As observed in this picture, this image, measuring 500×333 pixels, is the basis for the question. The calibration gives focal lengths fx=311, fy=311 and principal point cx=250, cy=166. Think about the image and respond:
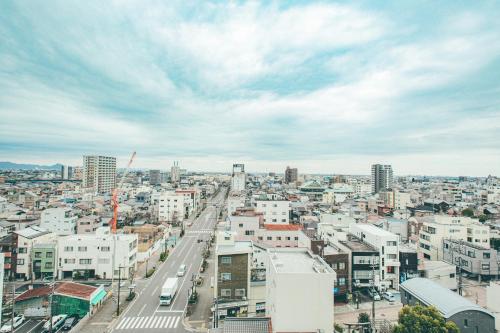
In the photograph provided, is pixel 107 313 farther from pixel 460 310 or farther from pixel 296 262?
pixel 460 310

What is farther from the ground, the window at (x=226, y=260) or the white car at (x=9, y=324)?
the window at (x=226, y=260)

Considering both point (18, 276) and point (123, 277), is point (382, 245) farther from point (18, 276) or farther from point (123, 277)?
point (18, 276)

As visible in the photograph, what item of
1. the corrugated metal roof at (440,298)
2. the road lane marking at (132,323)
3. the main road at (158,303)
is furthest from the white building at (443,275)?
the road lane marking at (132,323)

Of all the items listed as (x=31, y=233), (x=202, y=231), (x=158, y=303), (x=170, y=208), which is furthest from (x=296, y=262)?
(x=170, y=208)

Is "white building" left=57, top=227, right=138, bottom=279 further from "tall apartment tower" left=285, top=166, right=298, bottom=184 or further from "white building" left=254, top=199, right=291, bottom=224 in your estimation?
"tall apartment tower" left=285, top=166, right=298, bottom=184

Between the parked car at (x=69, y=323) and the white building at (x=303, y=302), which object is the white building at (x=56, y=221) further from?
the white building at (x=303, y=302)

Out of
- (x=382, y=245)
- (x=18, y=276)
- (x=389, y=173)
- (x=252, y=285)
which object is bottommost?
(x=18, y=276)

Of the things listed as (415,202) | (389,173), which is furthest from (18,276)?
(389,173)
